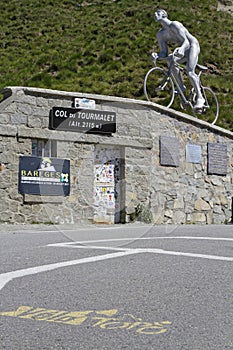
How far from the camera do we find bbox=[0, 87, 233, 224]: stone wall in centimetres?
1505

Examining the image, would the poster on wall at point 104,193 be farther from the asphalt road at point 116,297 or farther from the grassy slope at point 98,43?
the grassy slope at point 98,43

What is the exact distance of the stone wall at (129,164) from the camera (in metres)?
15.1

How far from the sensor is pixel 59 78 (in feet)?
108

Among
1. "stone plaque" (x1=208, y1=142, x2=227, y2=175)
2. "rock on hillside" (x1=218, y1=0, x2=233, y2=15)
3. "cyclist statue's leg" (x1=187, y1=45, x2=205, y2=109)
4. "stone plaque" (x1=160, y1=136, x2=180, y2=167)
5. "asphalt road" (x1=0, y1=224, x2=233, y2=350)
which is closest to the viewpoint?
"asphalt road" (x1=0, y1=224, x2=233, y2=350)

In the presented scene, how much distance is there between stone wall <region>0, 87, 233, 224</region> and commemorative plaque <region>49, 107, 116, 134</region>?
0.49ft

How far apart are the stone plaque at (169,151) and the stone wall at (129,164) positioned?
0.11 meters

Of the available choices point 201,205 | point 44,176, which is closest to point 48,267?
point 44,176

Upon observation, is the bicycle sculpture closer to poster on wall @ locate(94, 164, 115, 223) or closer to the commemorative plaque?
the commemorative plaque

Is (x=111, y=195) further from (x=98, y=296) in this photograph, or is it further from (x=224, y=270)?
(x=98, y=296)

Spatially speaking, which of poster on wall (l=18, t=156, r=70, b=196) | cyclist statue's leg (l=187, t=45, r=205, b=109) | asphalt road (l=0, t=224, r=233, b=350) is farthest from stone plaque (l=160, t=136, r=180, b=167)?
asphalt road (l=0, t=224, r=233, b=350)

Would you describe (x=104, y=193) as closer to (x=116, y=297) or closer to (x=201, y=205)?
(x=201, y=205)

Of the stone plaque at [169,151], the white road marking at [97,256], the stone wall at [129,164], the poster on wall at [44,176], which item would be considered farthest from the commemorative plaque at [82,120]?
the white road marking at [97,256]

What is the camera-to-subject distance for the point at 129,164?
16781 millimetres

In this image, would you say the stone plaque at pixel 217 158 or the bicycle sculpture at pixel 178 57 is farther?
the bicycle sculpture at pixel 178 57
